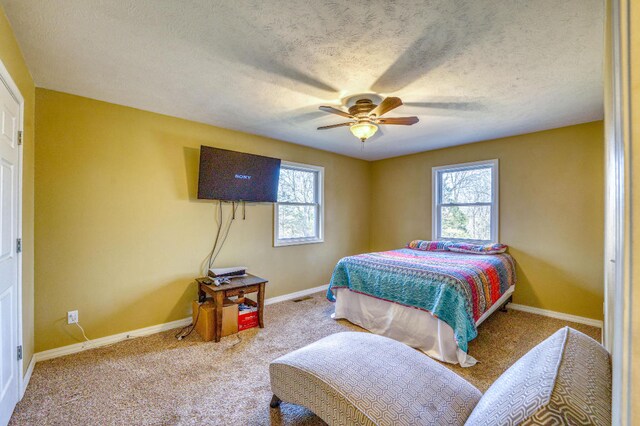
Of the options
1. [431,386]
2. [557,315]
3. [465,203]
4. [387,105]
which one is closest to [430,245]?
[465,203]

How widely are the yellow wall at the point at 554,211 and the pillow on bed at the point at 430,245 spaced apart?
2.44 feet

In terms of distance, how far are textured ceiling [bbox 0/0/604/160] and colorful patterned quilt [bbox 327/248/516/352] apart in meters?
1.63

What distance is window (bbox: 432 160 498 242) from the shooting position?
4074 mm

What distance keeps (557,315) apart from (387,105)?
3409 millimetres

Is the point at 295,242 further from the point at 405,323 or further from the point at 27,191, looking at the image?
the point at 27,191

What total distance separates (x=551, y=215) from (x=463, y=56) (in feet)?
8.99

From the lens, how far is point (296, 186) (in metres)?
4.43

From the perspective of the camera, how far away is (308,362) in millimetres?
1685

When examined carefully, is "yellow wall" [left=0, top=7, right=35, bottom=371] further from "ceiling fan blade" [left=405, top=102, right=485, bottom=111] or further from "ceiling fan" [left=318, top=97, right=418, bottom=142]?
"ceiling fan blade" [left=405, top=102, right=485, bottom=111]

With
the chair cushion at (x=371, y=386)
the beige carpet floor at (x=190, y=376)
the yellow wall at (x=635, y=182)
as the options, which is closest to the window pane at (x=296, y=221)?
the beige carpet floor at (x=190, y=376)

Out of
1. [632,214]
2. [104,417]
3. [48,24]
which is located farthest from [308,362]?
[48,24]

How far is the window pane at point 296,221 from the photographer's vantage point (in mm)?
4262

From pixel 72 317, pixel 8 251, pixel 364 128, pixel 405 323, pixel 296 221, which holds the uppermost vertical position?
pixel 364 128

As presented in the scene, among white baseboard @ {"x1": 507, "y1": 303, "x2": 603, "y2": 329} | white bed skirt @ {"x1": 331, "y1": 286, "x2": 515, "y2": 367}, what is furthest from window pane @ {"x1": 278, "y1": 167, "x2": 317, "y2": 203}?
white baseboard @ {"x1": 507, "y1": 303, "x2": 603, "y2": 329}
